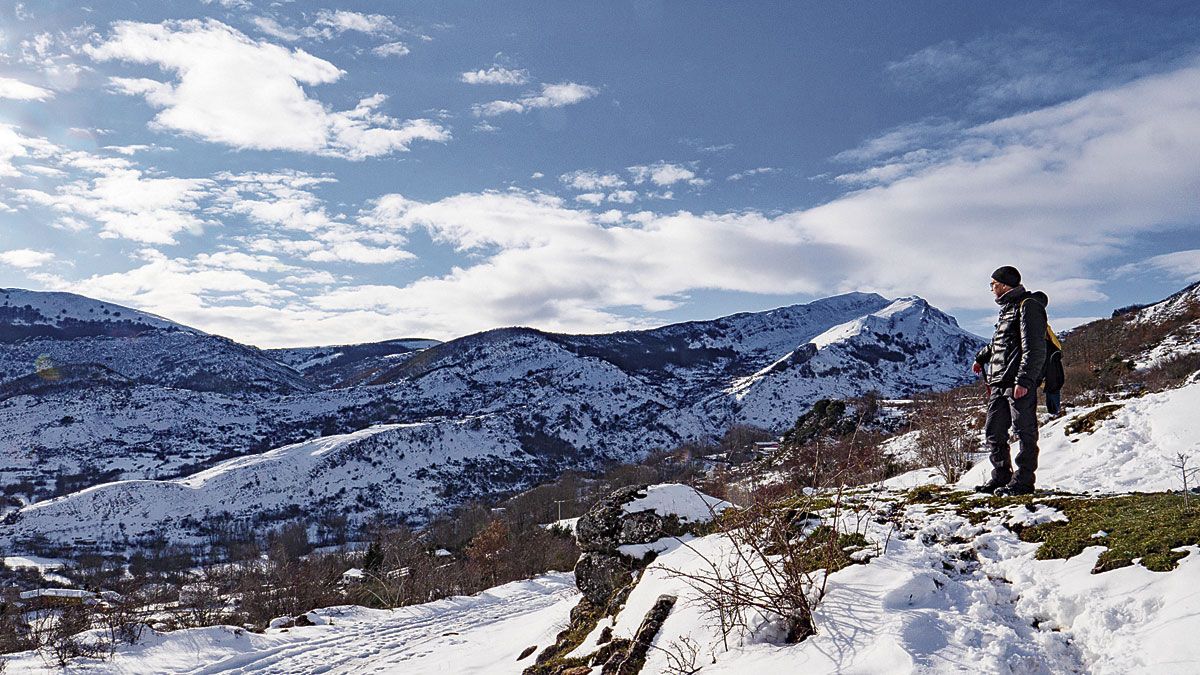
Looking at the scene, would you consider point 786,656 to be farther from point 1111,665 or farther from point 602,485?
point 602,485

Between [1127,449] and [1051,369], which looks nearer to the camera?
[1051,369]

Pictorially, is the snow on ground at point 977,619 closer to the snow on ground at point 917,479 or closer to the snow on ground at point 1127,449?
the snow on ground at point 1127,449

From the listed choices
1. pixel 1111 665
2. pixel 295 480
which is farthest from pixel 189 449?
pixel 1111 665

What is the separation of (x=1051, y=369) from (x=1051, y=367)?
0.09 feet

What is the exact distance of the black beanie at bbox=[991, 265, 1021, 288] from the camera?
25.8 ft

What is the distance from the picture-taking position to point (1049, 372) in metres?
7.54

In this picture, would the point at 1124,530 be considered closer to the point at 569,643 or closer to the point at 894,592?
the point at 894,592

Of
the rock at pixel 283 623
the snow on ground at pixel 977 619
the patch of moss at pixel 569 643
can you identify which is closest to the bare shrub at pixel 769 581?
the snow on ground at pixel 977 619

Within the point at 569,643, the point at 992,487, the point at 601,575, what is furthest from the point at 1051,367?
the point at 569,643

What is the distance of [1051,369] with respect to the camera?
7.57 m

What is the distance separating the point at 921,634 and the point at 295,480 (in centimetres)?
17864

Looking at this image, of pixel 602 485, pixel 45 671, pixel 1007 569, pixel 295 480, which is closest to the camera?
pixel 1007 569

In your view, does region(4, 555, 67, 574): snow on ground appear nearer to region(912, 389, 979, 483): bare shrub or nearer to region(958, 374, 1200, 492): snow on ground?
region(912, 389, 979, 483): bare shrub

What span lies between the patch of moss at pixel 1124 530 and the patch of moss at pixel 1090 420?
22.4 ft
